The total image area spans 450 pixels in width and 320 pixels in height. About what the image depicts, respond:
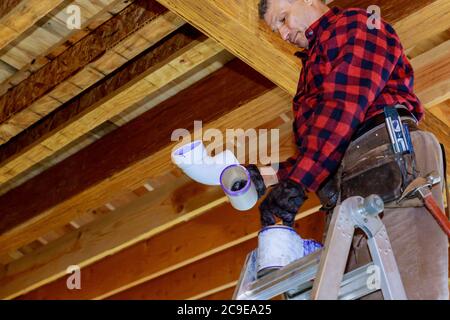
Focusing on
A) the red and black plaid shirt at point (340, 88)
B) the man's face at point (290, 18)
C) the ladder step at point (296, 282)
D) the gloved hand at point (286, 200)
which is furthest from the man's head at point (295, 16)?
the ladder step at point (296, 282)

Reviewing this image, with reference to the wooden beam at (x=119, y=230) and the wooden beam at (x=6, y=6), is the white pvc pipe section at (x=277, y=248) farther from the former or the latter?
the wooden beam at (x=119, y=230)

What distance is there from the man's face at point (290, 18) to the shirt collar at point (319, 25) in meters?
0.07

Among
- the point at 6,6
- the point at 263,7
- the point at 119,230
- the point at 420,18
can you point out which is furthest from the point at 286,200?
the point at 119,230

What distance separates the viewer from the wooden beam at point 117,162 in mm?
4449

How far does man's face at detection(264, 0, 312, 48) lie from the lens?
320cm

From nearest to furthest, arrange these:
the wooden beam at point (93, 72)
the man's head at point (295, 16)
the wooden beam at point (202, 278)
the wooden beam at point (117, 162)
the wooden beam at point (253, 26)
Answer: the man's head at point (295, 16)
the wooden beam at point (253, 26)
the wooden beam at point (93, 72)
the wooden beam at point (117, 162)
the wooden beam at point (202, 278)

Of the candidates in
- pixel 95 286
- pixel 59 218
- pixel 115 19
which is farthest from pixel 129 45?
pixel 95 286

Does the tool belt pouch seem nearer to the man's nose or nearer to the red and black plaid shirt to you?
the red and black plaid shirt

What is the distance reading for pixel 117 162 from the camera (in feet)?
15.7

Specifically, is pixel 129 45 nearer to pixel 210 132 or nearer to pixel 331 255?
pixel 210 132

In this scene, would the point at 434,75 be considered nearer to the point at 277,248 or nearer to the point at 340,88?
the point at 340,88

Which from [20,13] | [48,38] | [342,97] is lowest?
[342,97]

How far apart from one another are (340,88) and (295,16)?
62 centimetres
